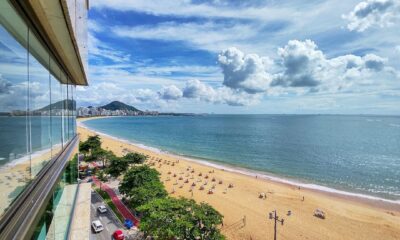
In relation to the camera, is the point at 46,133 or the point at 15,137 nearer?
the point at 15,137

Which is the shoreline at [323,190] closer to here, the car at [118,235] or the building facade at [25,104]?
the car at [118,235]

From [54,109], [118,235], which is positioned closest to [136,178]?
[118,235]

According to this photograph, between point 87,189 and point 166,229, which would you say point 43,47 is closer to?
point 87,189

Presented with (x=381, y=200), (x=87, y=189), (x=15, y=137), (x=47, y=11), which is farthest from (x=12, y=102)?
(x=381, y=200)

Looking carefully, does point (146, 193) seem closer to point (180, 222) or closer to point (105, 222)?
point (105, 222)

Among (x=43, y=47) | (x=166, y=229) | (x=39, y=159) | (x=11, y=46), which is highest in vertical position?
(x=43, y=47)

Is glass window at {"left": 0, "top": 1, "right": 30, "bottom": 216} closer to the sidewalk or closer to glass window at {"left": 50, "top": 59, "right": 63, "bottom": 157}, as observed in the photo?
glass window at {"left": 50, "top": 59, "right": 63, "bottom": 157}

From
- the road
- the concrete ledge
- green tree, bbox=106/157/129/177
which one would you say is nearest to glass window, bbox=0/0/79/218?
the concrete ledge
